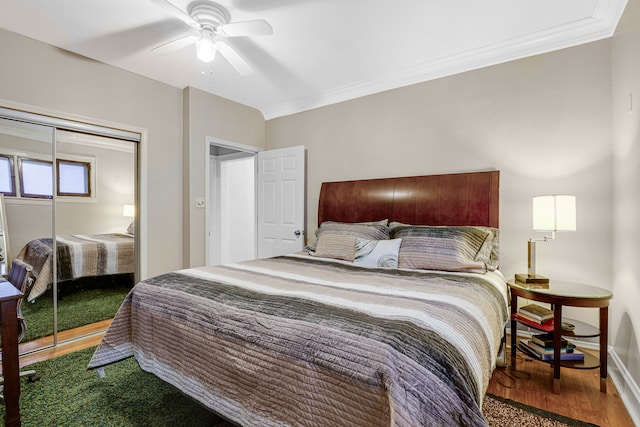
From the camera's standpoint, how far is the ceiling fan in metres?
2.10

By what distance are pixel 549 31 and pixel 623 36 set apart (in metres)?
0.50

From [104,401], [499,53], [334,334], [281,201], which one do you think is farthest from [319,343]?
[281,201]

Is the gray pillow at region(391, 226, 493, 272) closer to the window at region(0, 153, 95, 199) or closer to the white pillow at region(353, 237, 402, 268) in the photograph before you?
the white pillow at region(353, 237, 402, 268)

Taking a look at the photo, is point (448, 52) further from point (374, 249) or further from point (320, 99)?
point (374, 249)

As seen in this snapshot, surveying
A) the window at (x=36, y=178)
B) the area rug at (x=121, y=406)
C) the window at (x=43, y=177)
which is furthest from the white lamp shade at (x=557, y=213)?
the window at (x=36, y=178)

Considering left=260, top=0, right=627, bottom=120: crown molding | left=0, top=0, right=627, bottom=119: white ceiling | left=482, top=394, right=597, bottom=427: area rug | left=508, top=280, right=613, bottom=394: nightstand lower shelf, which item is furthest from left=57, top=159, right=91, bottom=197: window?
left=508, top=280, right=613, bottom=394: nightstand lower shelf

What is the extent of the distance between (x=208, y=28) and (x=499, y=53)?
8.05ft

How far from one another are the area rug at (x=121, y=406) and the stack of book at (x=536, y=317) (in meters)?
0.55

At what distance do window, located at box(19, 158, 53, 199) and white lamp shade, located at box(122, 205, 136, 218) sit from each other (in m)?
0.59

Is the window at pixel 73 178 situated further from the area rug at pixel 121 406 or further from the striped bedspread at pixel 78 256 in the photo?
the area rug at pixel 121 406

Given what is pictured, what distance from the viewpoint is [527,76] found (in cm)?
262

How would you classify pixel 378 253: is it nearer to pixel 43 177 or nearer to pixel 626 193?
pixel 626 193

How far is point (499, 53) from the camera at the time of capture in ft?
8.86

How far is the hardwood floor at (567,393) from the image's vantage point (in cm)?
173
